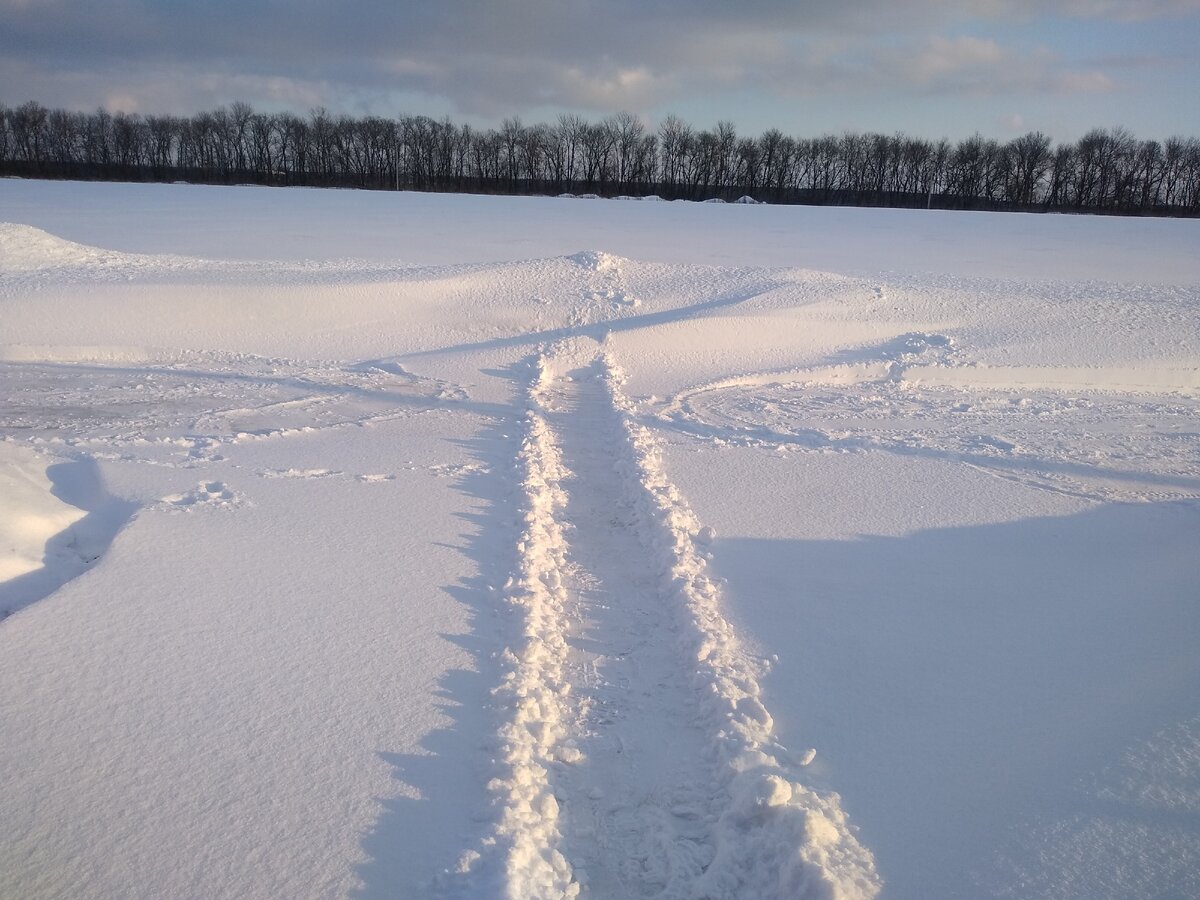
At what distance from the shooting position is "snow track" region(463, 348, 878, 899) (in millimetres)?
2352

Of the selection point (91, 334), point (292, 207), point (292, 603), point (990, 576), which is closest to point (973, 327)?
point (990, 576)

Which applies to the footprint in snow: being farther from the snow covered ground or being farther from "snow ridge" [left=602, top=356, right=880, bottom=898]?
"snow ridge" [left=602, top=356, right=880, bottom=898]

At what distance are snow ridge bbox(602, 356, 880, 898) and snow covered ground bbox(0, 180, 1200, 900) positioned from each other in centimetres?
1

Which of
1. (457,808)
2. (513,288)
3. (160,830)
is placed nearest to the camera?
(160,830)

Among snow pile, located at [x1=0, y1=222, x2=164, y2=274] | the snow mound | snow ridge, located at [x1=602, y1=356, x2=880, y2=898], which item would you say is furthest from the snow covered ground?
the snow mound

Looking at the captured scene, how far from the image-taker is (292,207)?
23.8 metres

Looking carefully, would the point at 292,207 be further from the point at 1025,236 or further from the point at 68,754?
the point at 68,754

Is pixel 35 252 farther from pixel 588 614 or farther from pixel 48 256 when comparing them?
pixel 588 614

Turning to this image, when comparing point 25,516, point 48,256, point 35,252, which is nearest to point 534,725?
point 25,516

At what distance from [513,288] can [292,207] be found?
1593 centimetres

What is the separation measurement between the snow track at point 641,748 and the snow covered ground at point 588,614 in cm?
1

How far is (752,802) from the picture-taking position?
2533mm

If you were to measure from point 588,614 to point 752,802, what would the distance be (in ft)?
4.65

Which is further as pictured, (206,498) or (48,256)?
(48,256)
